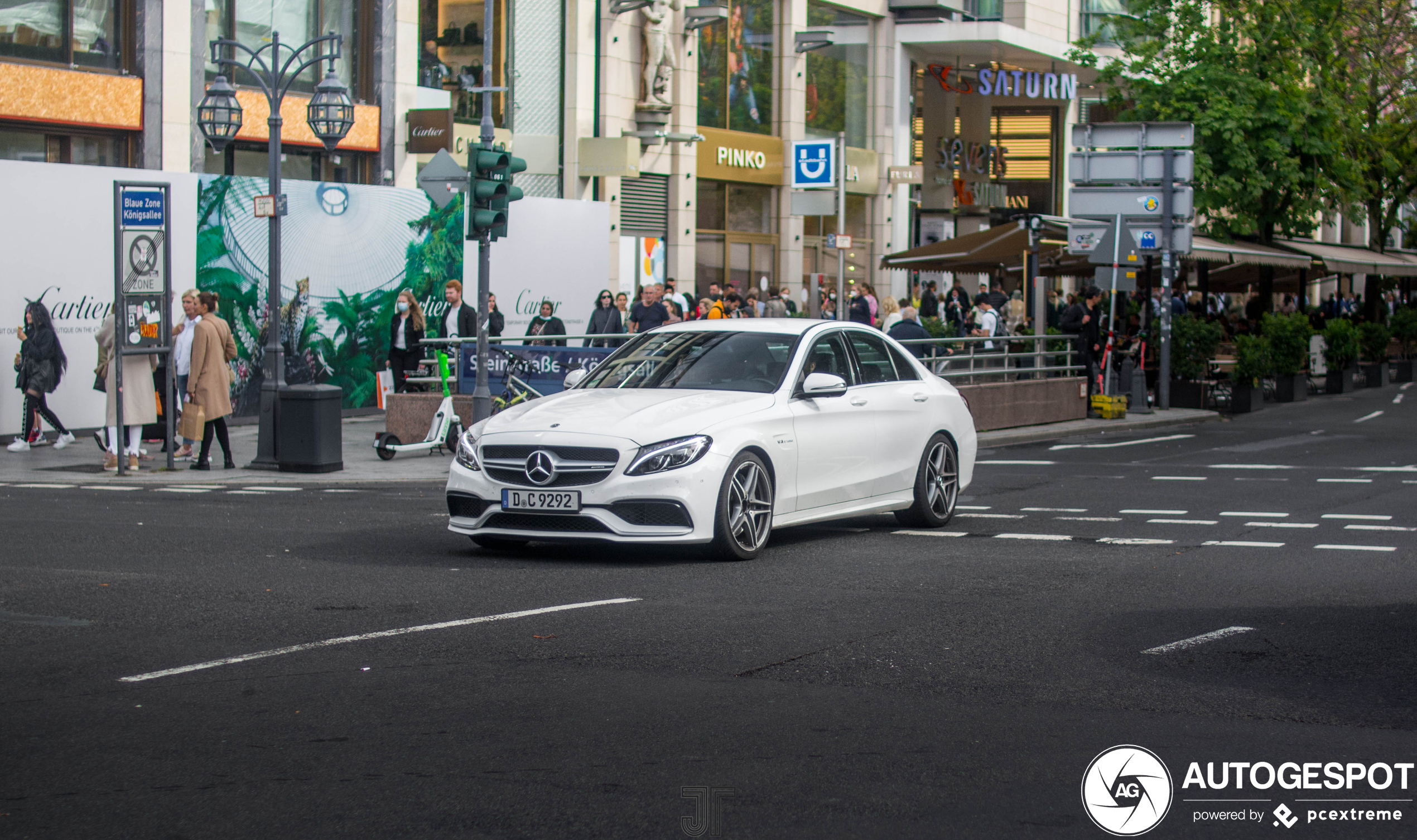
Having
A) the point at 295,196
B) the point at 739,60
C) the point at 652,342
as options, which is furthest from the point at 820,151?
the point at 739,60

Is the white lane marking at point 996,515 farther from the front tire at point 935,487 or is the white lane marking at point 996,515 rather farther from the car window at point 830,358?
the car window at point 830,358

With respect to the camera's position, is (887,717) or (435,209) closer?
(887,717)

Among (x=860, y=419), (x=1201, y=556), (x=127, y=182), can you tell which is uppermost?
(x=127, y=182)

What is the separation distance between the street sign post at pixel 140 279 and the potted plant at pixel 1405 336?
31983 millimetres

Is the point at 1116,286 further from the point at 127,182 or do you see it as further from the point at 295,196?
the point at 127,182

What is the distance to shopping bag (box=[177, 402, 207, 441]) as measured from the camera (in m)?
17.3

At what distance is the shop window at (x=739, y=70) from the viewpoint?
127 feet

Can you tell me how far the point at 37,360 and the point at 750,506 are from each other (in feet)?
37.3

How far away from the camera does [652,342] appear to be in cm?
1201

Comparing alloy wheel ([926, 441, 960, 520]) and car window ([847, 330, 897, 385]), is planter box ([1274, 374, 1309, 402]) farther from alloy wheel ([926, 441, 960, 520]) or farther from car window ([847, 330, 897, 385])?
car window ([847, 330, 897, 385])

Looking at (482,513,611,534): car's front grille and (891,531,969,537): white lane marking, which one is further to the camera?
(891,531,969,537): white lane marking

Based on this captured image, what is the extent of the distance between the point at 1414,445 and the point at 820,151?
856cm

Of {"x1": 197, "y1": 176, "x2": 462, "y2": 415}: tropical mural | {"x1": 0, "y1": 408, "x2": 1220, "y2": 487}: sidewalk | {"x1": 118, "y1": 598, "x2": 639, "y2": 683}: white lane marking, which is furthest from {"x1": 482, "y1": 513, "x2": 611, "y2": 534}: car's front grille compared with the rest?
{"x1": 197, "y1": 176, "x2": 462, "y2": 415}: tropical mural

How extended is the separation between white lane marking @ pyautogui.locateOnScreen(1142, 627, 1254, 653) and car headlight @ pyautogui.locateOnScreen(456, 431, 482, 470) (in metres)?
4.45
